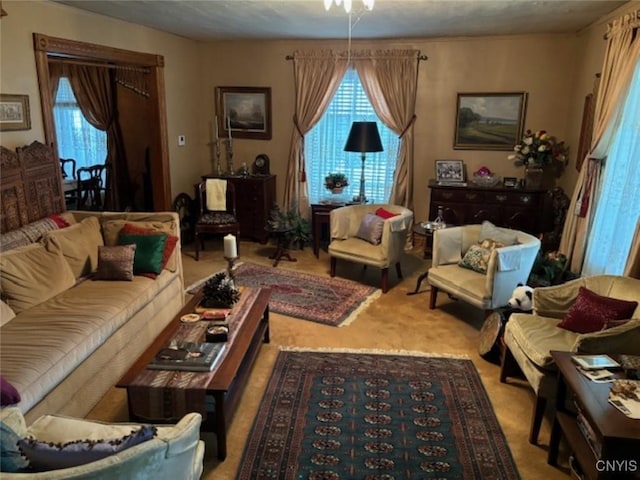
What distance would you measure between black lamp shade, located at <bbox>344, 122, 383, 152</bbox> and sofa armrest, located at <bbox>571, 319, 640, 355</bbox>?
3327 mm

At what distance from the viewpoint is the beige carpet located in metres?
2.51

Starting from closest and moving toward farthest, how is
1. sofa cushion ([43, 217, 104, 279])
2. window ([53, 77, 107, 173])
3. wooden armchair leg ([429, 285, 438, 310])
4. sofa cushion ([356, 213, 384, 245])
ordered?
sofa cushion ([43, 217, 104, 279]), wooden armchair leg ([429, 285, 438, 310]), sofa cushion ([356, 213, 384, 245]), window ([53, 77, 107, 173])

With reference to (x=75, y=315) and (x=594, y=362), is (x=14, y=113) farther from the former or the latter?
(x=594, y=362)

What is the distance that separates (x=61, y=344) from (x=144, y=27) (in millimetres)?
3722

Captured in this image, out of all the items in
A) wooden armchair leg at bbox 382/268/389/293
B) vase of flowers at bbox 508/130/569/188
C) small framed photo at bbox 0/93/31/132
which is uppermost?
small framed photo at bbox 0/93/31/132

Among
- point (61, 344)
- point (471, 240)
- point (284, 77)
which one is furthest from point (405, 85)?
point (61, 344)

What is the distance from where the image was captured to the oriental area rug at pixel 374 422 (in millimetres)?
2363

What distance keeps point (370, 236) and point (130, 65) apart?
3221 millimetres

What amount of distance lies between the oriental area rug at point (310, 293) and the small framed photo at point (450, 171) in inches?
73.4

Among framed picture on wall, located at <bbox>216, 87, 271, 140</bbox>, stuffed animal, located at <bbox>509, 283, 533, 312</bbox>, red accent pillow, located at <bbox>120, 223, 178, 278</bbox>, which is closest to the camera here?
stuffed animal, located at <bbox>509, 283, 533, 312</bbox>

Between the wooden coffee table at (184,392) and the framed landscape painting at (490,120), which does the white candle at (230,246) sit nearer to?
the wooden coffee table at (184,392)

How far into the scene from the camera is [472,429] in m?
2.66

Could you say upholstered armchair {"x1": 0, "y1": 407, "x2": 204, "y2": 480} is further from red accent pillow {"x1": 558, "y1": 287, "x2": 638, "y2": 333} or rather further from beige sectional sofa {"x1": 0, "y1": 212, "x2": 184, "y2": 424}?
red accent pillow {"x1": 558, "y1": 287, "x2": 638, "y2": 333}

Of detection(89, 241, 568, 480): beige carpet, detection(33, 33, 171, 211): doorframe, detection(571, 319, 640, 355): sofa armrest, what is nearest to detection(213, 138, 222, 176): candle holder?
detection(33, 33, 171, 211): doorframe
